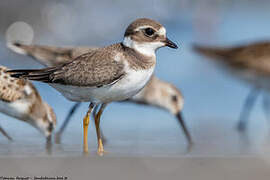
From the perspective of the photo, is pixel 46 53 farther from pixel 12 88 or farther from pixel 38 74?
pixel 38 74

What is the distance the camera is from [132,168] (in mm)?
4082

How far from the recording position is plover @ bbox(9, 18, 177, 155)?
5.02 m

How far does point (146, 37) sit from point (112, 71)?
19.7 inches

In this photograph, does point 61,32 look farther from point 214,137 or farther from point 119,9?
point 214,137

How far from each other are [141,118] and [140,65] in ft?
15.0

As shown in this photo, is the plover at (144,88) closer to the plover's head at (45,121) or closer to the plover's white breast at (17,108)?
the plover's head at (45,121)

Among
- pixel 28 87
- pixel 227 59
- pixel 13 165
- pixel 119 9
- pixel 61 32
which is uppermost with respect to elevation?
pixel 119 9

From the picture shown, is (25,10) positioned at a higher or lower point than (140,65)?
higher

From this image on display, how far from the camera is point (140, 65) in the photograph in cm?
507

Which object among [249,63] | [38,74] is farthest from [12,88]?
[249,63]

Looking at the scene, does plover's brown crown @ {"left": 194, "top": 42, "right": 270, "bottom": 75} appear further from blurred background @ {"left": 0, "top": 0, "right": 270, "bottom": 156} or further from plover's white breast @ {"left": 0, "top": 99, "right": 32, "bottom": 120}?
plover's white breast @ {"left": 0, "top": 99, "right": 32, "bottom": 120}

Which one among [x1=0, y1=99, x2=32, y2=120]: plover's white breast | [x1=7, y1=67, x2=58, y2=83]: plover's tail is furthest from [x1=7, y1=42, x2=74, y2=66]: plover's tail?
[x1=7, y1=67, x2=58, y2=83]: plover's tail

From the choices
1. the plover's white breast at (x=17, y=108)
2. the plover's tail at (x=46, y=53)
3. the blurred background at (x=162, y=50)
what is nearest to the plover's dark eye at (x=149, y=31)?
the blurred background at (x=162, y=50)

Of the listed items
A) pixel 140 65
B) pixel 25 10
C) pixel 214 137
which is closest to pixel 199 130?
pixel 214 137
